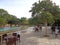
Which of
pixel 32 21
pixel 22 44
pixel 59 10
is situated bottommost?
pixel 22 44

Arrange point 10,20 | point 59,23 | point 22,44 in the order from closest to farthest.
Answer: point 22,44, point 59,23, point 10,20

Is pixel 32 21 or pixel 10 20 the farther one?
pixel 10 20

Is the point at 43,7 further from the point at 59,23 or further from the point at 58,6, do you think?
the point at 59,23

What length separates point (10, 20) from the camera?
64250 mm

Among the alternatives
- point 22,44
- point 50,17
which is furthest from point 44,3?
point 22,44

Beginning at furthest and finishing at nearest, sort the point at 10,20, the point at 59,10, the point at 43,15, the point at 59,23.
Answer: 1. the point at 10,20
2. the point at 59,23
3. the point at 59,10
4. the point at 43,15

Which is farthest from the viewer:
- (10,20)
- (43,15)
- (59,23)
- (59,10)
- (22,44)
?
(10,20)

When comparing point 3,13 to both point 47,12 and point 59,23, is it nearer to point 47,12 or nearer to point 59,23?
point 59,23

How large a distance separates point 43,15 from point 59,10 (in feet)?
10.5

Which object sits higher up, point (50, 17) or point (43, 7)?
point (43, 7)

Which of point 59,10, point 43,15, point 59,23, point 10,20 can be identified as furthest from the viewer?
point 10,20

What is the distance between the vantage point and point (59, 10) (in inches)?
774

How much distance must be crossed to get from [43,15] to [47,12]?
0.59m

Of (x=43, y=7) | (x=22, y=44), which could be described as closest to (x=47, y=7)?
(x=43, y=7)
